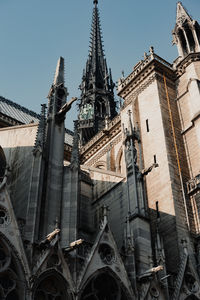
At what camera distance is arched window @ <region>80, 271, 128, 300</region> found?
42.5ft

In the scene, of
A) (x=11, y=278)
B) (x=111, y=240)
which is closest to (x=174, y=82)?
(x=111, y=240)

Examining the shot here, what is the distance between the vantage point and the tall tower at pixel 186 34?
88.3 ft

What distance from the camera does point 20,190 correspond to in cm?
1577

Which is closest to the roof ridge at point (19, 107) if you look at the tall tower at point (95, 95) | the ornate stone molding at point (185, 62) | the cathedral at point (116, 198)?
the tall tower at point (95, 95)

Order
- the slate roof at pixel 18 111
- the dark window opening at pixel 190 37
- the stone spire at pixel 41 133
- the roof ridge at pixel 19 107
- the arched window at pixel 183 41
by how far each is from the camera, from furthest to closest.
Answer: the roof ridge at pixel 19 107 < the slate roof at pixel 18 111 < the arched window at pixel 183 41 < the dark window opening at pixel 190 37 < the stone spire at pixel 41 133

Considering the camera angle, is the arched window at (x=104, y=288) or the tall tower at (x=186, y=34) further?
the tall tower at (x=186, y=34)

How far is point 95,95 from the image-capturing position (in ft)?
147

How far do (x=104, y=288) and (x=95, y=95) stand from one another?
1311 inches

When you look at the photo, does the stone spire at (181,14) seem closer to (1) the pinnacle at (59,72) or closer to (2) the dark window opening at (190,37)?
(2) the dark window opening at (190,37)

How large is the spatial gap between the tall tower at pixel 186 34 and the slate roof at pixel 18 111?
16406 millimetres

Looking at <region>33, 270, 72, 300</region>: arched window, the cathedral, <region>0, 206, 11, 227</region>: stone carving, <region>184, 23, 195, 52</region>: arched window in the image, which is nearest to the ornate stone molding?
the cathedral

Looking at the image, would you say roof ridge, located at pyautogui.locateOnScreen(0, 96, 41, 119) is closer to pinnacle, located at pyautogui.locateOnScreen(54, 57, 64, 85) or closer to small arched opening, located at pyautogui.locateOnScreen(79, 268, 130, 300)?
pinnacle, located at pyautogui.locateOnScreen(54, 57, 64, 85)

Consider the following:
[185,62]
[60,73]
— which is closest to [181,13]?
Answer: [185,62]

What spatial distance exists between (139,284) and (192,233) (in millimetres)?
5521
